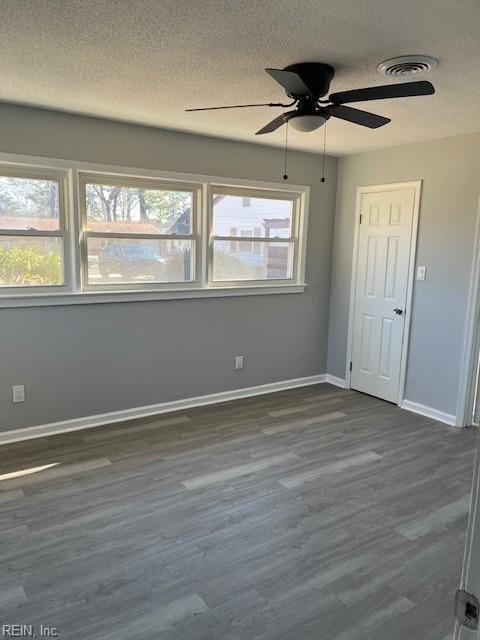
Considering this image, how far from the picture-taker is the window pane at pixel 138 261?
3818 millimetres

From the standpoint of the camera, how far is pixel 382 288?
4.62 metres

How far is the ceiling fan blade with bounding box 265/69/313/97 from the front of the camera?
6.67 ft

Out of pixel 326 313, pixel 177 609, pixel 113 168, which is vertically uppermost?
pixel 113 168

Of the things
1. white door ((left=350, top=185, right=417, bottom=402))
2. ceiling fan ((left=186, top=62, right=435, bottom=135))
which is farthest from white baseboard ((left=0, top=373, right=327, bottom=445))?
ceiling fan ((left=186, top=62, right=435, bottom=135))

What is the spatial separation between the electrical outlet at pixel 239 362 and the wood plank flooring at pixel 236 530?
2.48 feet

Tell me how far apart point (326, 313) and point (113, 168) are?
9.03ft

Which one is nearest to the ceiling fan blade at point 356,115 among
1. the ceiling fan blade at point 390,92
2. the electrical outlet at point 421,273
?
the ceiling fan blade at point 390,92

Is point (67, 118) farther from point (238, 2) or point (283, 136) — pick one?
point (238, 2)

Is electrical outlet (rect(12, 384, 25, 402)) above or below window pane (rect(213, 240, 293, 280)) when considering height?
below

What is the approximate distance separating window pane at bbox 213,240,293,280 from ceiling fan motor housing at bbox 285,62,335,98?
2063 mm

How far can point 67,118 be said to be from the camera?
3.46 meters

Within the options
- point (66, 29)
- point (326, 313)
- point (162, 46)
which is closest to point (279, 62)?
point (162, 46)

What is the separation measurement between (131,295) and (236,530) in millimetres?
2132

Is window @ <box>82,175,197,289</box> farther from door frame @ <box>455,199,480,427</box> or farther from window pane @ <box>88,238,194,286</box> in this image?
door frame @ <box>455,199,480,427</box>
